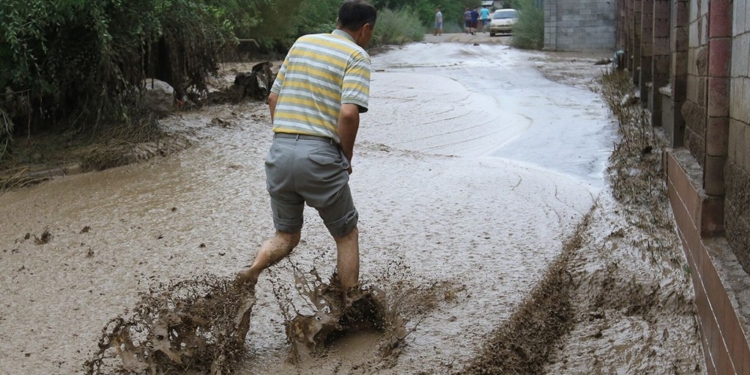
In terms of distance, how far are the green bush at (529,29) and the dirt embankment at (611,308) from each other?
2535cm

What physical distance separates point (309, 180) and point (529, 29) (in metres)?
29.8

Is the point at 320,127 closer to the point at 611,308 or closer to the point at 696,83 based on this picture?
the point at 611,308

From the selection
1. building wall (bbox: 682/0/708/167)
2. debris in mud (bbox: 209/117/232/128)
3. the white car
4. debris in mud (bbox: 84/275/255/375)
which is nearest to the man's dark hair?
debris in mud (bbox: 84/275/255/375)

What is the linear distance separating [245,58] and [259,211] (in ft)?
60.5

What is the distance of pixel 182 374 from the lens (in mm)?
4312

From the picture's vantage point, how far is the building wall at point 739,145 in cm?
424

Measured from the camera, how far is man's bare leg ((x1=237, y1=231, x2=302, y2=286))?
15.1 ft

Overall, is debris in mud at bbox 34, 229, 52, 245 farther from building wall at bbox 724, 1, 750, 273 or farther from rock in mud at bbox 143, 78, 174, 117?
rock in mud at bbox 143, 78, 174, 117

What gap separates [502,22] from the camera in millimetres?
42125

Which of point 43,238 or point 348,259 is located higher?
point 348,259

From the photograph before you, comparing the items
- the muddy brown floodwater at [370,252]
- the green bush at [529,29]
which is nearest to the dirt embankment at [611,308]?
the muddy brown floodwater at [370,252]

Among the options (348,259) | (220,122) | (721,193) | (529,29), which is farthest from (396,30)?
(348,259)

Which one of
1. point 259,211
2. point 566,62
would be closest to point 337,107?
point 259,211

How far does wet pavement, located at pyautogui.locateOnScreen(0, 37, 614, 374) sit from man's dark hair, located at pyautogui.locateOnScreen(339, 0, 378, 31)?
58.4 inches
